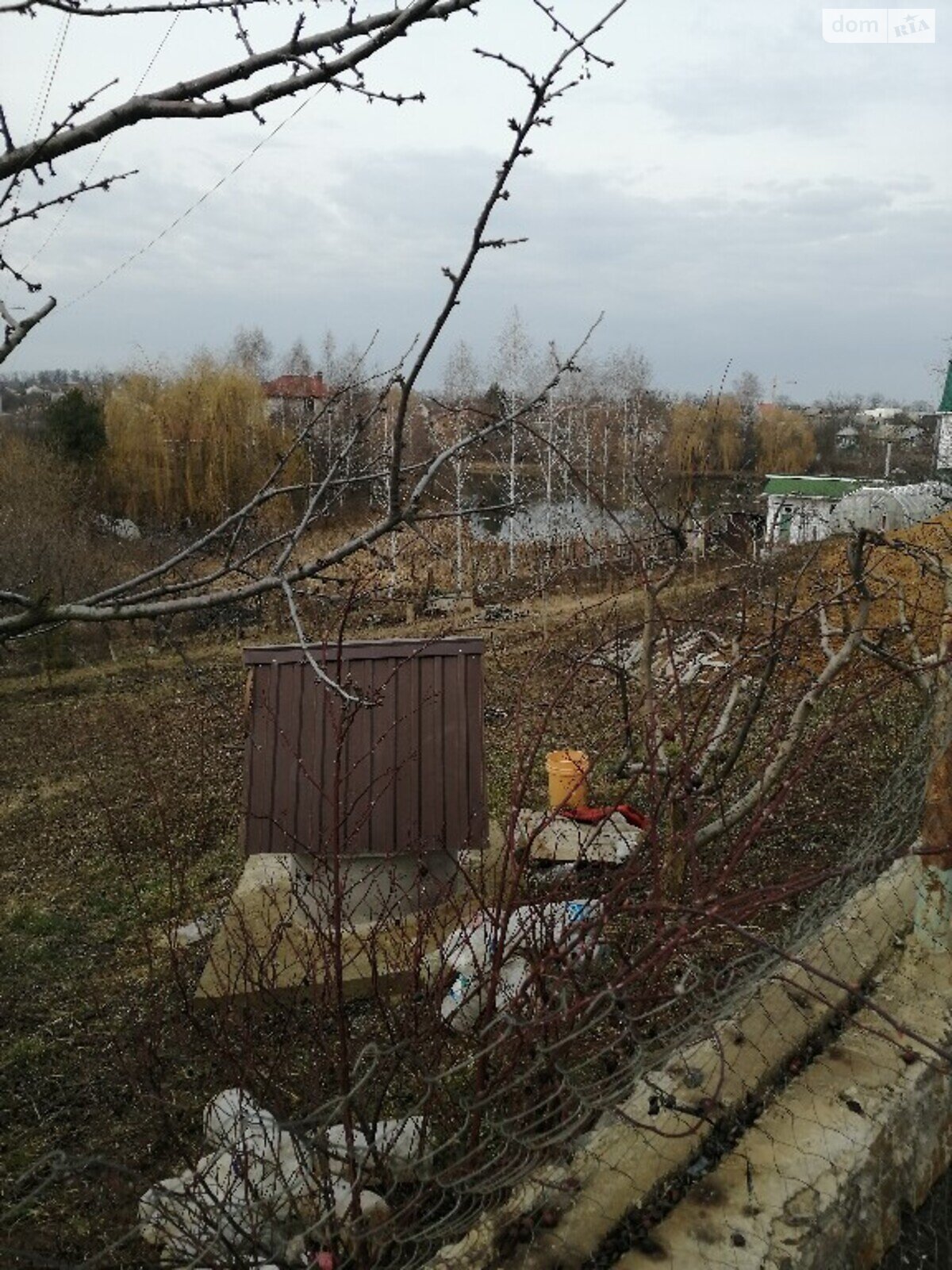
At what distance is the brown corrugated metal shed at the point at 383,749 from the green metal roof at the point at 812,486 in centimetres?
1242

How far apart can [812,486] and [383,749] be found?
22589mm

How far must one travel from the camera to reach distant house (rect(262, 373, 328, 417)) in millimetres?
3631

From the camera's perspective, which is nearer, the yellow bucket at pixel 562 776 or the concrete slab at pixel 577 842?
the concrete slab at pixel 577 842

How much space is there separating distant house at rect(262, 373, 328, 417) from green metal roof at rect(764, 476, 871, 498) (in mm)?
9690

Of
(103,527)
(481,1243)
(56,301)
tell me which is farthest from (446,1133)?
(103,527)

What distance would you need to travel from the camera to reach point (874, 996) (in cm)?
333

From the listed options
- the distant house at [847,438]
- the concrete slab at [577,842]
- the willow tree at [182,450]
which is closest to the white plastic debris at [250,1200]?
the concrete slab at [577,842]

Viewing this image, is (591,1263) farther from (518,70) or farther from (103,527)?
(103,527)

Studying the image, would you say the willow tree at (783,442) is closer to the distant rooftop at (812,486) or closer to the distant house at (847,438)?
the distant house at (847,438)

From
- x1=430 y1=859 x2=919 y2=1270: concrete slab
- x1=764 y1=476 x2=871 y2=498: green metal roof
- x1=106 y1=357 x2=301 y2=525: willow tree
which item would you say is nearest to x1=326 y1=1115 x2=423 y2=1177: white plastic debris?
x1=430 y1=859 x2=919 y2=1270: concrete slab

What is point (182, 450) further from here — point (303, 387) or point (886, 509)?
point (886, 509)

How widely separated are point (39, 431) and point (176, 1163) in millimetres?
29004

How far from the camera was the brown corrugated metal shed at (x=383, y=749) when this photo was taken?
662 centimetres

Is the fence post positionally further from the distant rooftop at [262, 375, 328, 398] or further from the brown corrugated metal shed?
the brown corrugated metal shed
